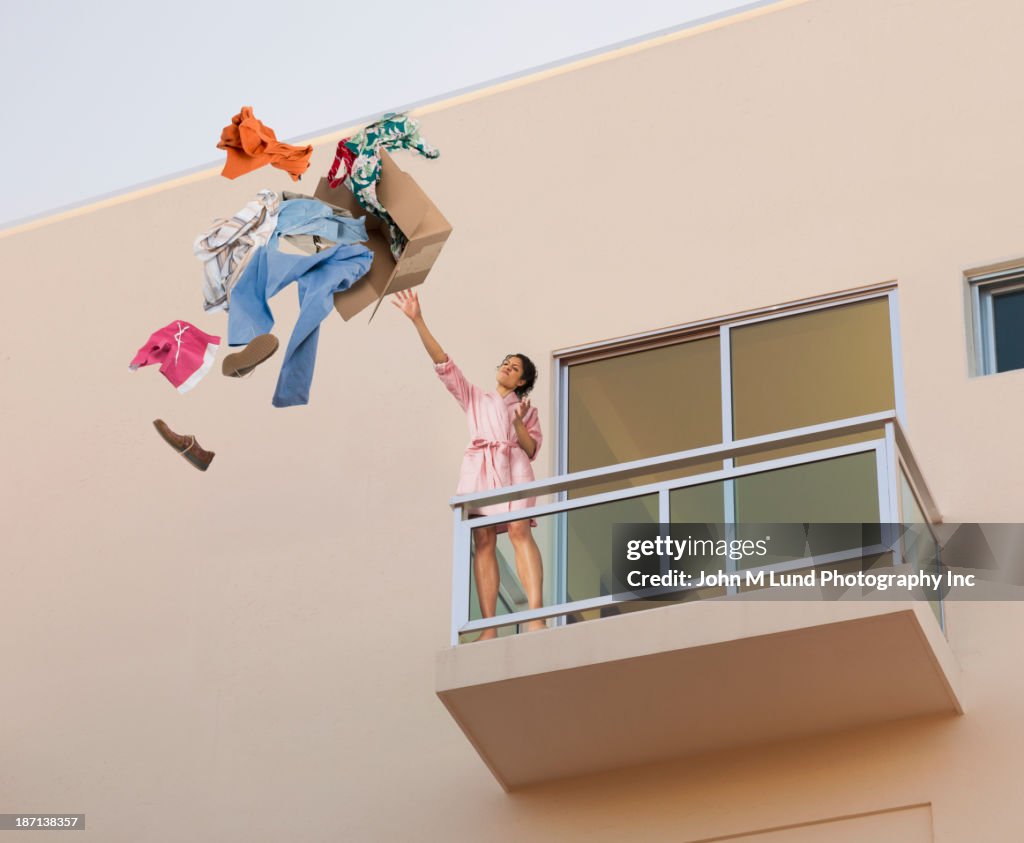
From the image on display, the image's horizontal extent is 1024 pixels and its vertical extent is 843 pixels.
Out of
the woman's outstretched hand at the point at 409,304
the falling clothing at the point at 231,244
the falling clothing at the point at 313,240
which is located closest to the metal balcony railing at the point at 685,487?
the woman's outstretched hand at the point at 409,304

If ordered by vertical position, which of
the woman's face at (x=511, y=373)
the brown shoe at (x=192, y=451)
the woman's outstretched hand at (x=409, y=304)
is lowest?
the brown shoe at (x=192, y=451)

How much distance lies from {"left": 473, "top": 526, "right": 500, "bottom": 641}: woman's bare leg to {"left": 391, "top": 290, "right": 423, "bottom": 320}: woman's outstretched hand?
1.25 m

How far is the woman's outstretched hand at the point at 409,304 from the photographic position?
9.70 meters

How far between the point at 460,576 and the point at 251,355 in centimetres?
171

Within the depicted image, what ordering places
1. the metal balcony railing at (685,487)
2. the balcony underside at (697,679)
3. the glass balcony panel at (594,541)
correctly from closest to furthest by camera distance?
the balcony underside at (697,679) → the metal balcony railing at (685,487) → the glass balcony panel at (594,541)

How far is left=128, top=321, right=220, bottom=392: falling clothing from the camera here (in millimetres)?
10453

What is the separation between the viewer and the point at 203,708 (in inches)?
407

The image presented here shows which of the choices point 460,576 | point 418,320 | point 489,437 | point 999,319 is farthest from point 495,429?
point 999,319

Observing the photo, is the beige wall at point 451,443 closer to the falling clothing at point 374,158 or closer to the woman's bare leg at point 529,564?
the woman's bare leg at point 529,564

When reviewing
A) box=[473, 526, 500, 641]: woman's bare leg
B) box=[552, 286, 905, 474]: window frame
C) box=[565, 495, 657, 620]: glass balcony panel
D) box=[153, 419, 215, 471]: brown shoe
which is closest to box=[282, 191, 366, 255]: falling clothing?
box=[153, 419, 215, 471]: brown shoe

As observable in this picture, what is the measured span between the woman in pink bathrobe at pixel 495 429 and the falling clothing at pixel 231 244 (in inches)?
31.3

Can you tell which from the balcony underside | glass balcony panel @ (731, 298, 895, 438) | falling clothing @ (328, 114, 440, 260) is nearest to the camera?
the balcony underside

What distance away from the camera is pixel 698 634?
8.42m

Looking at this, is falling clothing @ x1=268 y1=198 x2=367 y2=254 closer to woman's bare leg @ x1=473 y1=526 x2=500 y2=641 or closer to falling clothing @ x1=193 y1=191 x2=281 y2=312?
falling clothing @ x1=193 y1=191 x2=281 y2=312
